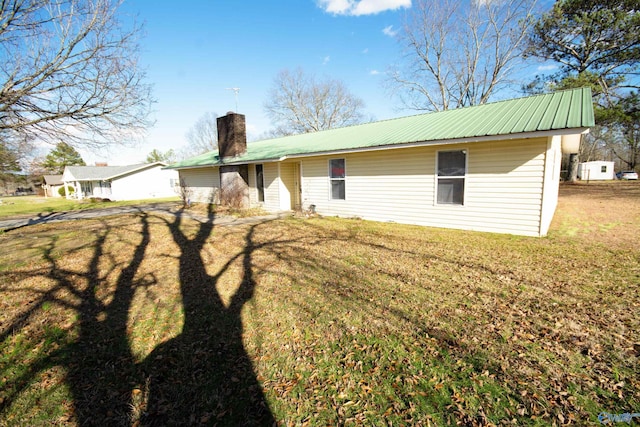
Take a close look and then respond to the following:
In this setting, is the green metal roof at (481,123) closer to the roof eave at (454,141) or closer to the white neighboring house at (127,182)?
the roof eave at (454,141)

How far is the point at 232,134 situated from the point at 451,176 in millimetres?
11462

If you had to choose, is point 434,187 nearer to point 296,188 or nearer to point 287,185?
point 296,188

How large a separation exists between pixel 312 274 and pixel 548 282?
3953mm

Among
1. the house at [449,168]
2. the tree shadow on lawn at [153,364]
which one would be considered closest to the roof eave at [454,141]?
the house at [449,168]

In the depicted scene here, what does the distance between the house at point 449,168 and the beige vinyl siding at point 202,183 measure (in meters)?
5.07

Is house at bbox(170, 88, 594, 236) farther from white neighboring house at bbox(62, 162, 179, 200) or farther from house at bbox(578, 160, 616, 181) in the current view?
house at bbox(578, 160, 616, 181)

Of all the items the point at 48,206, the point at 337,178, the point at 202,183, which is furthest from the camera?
the point at 48,206

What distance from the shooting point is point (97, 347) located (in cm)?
342

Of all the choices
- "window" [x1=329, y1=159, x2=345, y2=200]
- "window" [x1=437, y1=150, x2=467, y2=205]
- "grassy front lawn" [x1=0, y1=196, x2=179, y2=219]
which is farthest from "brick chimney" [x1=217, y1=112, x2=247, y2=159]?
"grassy front lawn" [x1=0, y1=196, x2=179, y2=219]

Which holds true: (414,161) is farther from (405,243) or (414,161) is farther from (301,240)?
(301,240)

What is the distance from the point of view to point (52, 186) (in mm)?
44719

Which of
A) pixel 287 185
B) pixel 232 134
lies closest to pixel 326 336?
pixel 287 185

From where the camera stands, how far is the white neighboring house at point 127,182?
30469 millimetres

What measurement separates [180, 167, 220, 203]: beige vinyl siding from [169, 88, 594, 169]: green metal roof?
21.9ft
